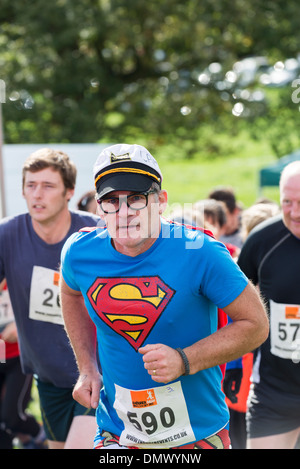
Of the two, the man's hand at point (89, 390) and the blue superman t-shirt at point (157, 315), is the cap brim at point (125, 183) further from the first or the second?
the man's hand at point (89, 390)

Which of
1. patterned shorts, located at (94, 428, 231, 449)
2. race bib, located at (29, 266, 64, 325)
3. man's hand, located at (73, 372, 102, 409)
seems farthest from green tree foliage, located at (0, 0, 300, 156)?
patterned shorts, located at (94, 428, 231, 449)

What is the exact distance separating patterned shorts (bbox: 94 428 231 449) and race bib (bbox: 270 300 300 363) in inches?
40.0

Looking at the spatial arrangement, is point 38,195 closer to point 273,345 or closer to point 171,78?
point 273,345

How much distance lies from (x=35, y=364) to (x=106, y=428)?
114 cm

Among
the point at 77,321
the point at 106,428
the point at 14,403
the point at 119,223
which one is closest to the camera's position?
the point at 119,223

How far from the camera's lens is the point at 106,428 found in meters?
2.49

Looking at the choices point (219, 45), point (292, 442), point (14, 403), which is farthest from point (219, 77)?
point (292, 442)

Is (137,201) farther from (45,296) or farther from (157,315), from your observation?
(45,296)

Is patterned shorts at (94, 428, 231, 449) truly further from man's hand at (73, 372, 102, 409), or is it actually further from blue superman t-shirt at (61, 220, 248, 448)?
man's hand at (73, 372, 102, 409)

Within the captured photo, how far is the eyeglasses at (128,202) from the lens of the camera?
2.26 meters

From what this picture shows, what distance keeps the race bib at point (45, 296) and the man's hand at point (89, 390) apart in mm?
934

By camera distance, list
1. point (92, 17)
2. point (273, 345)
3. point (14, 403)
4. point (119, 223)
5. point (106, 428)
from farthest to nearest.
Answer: point (92, 17), point (14, 403), point (273, 345), point (106, 428), point (119, 223)

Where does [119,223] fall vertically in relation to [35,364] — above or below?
above

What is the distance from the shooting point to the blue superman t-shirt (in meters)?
2.22
